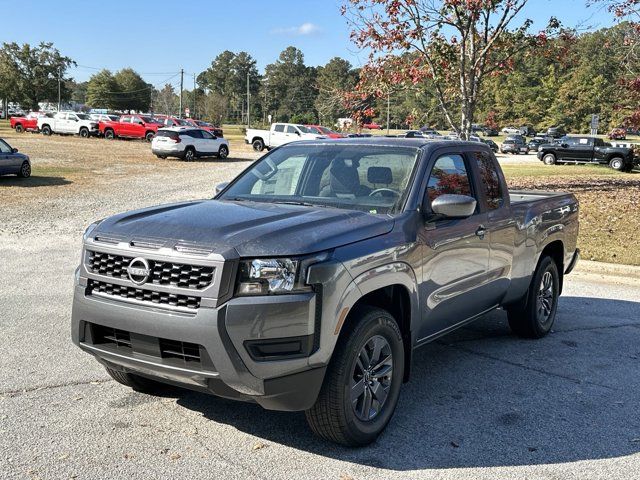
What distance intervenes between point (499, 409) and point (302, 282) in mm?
2036

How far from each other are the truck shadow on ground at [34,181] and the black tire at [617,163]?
27768mm

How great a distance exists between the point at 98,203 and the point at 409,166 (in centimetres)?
1426

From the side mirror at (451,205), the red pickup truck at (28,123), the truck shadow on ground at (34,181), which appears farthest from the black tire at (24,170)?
the red pickup truck at (28,123)

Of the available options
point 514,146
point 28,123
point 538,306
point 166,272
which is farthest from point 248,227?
point 28,123

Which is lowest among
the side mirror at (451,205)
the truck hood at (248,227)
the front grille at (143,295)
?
the front grille at (143,295)

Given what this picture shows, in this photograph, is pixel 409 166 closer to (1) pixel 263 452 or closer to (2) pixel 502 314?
(1) pixel 263 452

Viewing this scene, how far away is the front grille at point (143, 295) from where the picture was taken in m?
3.47

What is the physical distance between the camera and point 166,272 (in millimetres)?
3531

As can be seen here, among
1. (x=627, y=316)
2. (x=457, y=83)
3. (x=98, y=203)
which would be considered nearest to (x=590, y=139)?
(x=457, y=83)

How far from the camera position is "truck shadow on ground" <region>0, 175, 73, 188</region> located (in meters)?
20.6

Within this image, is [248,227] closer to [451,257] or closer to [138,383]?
[138,383]

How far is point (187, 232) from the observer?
362cm

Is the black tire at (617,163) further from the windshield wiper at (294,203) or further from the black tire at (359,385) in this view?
the black tire at (359,385)

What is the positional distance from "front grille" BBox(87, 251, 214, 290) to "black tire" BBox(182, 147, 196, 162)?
96.5ft
